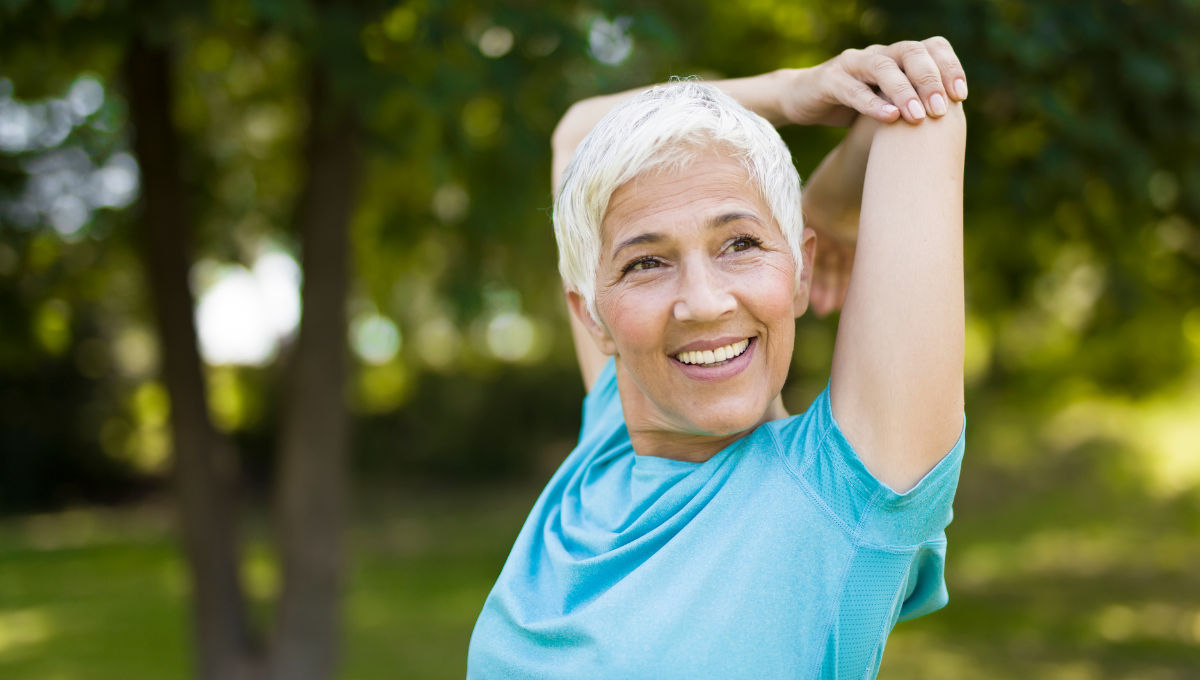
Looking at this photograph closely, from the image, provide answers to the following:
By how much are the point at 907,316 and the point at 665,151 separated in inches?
16.4

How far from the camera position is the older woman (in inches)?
49.8

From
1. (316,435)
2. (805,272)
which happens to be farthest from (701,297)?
(316,435)

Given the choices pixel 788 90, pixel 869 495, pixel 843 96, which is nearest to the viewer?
pixel 869 495

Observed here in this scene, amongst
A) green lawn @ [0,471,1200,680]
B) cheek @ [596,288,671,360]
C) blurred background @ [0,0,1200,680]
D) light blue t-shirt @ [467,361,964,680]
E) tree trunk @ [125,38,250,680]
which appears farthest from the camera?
green lawn @ [0,471,1200,680]

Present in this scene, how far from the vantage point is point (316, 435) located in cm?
484

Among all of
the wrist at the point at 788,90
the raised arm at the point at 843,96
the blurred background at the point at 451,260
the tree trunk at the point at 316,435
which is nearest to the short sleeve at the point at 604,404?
the raised arm at the point at 843,96

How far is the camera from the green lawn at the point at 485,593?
21.9 ft

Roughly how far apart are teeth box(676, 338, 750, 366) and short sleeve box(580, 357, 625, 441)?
0.41 meters

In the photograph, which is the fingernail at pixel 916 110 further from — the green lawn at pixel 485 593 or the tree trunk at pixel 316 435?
the green lawn at pixel 485 593

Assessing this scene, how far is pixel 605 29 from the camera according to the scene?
11.6ft

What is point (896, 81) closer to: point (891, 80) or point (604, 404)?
point (891, 80)

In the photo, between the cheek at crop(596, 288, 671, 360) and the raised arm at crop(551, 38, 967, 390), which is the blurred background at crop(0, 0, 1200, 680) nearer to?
the raised arm at crop(551, 38, 967, 390)

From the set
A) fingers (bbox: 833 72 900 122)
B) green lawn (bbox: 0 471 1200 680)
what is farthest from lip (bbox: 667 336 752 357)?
green lawn (bbox: 0 471 1200 680)

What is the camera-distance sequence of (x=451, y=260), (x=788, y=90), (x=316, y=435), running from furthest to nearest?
1. (x=451, y=260)
2. (x=316, y=435)
3. (x=788, y=90)
